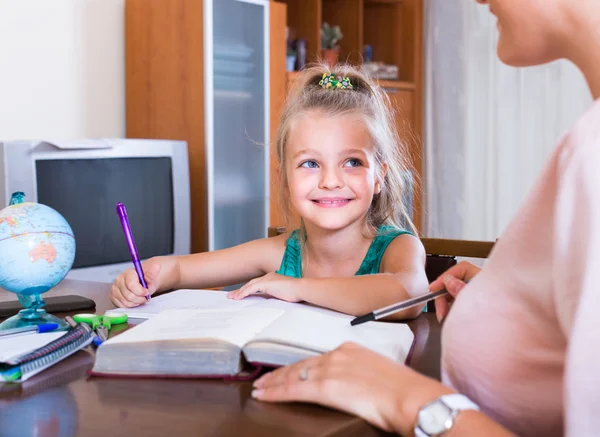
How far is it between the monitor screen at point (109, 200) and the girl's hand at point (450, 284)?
67.7 inches

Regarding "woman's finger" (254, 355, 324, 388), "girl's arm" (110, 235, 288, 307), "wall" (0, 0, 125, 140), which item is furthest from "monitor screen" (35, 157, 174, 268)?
"woman's finger" (254, 355, 324, 388)

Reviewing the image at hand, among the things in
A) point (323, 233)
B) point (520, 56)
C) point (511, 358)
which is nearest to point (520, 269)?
point (511, 358)

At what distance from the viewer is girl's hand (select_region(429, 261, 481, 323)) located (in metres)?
1.03

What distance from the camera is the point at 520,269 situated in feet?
2.32

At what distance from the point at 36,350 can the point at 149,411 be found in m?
0.21

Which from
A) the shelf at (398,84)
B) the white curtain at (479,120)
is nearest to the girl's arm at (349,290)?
the shelf at (398,84)

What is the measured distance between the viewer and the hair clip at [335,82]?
5.34 ft

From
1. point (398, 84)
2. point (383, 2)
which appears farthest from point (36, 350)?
point (383, 2)

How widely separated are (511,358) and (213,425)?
0.95ft

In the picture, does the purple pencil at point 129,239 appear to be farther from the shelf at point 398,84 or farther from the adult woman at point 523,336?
the shelf at point 398,84

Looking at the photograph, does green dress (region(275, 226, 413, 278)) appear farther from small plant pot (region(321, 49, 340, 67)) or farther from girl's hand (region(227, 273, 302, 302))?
small plant pot (region(321, 49, 340, 67))

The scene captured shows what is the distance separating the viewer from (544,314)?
69 centimetres

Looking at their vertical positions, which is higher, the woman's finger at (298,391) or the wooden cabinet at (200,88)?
the wooden cabinet at (200,88)

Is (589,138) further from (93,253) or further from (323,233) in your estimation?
(93,253)
